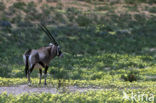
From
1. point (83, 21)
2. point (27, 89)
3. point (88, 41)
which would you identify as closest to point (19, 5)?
point (83, 21)

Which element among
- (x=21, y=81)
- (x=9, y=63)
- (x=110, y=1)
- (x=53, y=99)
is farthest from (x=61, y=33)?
(x=53, y=99)

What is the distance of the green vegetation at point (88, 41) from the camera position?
21.4 meters

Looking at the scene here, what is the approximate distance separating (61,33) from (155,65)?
12.1 metres

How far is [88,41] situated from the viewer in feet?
112

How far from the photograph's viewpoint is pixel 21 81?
16.6 meters

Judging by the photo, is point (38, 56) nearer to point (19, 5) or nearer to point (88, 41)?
point (88, 41)

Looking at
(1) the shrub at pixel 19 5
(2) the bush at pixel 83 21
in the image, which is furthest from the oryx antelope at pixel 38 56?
(1) the shrub at pixel 19 5

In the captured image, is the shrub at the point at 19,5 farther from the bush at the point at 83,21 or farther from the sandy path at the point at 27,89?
the sandy path at the point at 27,89

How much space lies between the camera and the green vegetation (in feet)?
70.1

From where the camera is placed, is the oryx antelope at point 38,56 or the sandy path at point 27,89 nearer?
the sandy path at point 27,89

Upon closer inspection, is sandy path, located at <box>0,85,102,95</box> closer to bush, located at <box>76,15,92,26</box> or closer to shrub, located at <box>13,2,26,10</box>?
bush, located at <box>76,15,92,26</box>

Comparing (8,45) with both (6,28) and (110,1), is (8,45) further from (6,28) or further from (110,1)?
(110,1)

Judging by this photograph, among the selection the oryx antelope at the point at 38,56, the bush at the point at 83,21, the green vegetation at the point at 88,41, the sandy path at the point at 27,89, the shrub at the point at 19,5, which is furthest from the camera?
the shrub at the point at 19,5

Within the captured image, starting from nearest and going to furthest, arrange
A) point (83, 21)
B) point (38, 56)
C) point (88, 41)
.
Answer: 1. point (38, 56)
2. point (88, 41)
3. point (83, 21)
